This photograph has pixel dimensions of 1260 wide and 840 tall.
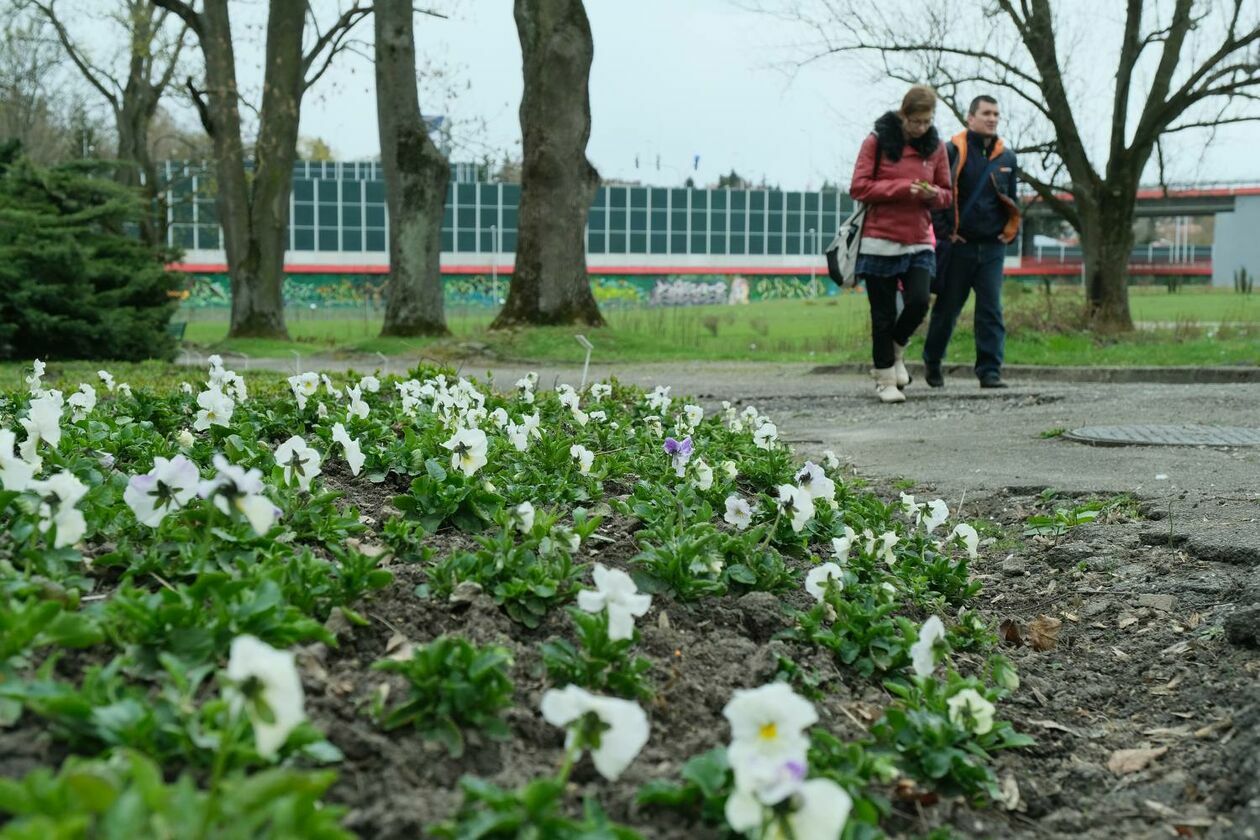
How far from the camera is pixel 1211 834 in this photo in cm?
218

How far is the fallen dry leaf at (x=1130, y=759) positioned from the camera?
260cm

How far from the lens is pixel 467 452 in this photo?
3.57 m

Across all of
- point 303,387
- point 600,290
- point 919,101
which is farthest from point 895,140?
point 600,290

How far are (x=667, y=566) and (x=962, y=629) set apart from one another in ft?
2.54

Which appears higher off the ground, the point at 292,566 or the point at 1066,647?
the point at 292,566

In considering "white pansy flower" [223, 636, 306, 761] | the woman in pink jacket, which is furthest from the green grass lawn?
"white pansy flower" [223, 636, 306, 761]

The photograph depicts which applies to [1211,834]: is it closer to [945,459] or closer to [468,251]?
[945,459]

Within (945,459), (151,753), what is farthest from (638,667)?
(945,459)

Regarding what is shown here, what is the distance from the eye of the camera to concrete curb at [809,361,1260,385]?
11.8m

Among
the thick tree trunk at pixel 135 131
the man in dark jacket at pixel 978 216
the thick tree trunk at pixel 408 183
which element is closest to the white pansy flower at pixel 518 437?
the man in dark jacket at pixel 978 216

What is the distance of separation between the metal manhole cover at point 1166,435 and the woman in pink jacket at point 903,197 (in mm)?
2223

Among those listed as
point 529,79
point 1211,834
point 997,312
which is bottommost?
point 1211,834

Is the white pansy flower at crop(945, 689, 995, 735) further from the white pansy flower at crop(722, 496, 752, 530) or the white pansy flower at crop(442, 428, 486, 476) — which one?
the white pansy flower at crop(442, 428, 486, 476)

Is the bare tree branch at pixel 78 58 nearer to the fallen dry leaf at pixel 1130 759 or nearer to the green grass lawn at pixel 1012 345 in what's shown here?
the green grass lawn at pixel 1012 345
